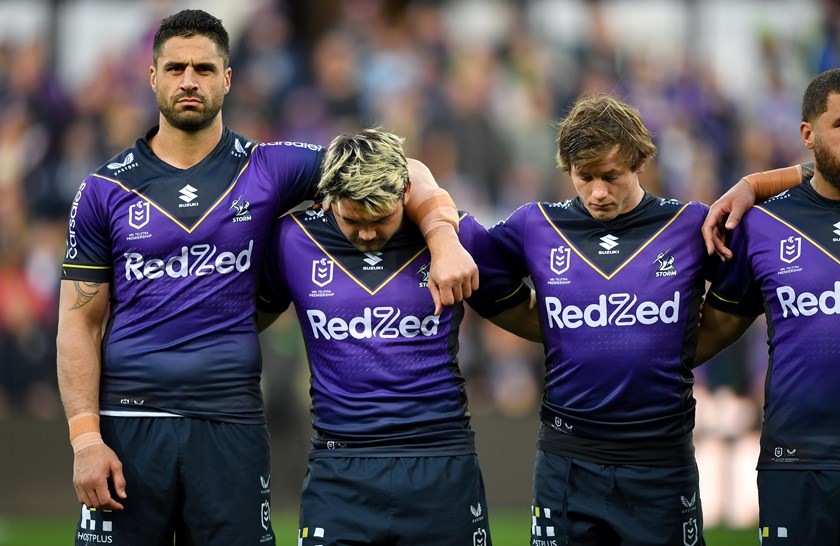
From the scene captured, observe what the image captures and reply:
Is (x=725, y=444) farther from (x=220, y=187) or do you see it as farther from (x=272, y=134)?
(x=220, y=187)

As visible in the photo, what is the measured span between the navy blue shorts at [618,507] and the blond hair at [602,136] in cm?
132

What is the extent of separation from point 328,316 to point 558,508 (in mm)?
1294

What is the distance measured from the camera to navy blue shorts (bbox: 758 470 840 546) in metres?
5.10

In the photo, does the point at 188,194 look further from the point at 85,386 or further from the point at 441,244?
the point at 441,244

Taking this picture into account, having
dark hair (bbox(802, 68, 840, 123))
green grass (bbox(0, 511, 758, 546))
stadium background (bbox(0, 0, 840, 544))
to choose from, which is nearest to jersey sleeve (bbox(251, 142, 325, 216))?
dark hair (bbox(802, 68, 840, 123))

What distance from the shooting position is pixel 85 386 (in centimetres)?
552

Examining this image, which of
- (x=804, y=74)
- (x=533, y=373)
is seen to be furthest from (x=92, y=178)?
(x=804, y=74)

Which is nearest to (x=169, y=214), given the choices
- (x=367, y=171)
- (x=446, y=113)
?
(x=367, y=171)

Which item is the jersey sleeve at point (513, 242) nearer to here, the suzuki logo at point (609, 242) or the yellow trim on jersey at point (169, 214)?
the suzuki logo at point (609, 242)

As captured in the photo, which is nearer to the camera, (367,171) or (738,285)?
(367,171)

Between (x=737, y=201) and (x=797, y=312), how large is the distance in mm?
581

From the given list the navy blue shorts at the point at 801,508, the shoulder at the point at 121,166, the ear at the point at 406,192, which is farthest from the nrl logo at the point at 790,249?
the shoulder at the point at 121,166

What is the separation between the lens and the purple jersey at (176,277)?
554 centimetres

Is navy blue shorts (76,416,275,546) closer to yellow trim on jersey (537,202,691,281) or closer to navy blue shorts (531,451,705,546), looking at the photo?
navy blue shorts (531,451,705,546)
